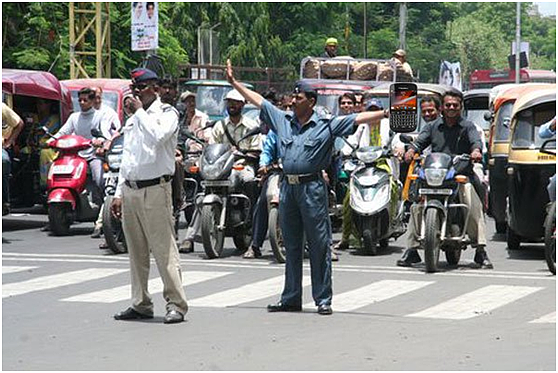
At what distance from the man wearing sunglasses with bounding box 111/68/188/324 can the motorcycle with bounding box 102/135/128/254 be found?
4.85m

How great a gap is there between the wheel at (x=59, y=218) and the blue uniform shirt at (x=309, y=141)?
7.85 meters

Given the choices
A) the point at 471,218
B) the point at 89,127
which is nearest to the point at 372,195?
the point at 471,218

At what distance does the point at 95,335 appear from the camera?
1044 cm

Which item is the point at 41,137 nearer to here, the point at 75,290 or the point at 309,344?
the point at 75,290

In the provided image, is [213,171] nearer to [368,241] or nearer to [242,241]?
[242,241]

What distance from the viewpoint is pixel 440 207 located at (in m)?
14.7

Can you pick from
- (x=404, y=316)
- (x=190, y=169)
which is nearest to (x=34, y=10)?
(x=190, y=169)

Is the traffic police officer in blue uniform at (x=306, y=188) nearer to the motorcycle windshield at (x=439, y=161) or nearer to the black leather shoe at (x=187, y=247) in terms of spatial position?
the motorcycle windshield at (x=439, y=161)

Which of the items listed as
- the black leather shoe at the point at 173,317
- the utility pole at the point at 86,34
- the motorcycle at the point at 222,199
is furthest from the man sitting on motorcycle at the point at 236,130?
the utility pole at the point at 86,34

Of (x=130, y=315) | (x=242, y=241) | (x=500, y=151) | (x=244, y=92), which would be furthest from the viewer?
(x=500, y=151)

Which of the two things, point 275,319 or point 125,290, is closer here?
point 275,319

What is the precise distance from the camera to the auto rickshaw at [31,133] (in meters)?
20.7

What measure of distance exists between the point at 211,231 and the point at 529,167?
11.7ft

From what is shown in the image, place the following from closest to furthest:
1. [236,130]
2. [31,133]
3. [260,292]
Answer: [260,292]
[236,130]
[31,133]
